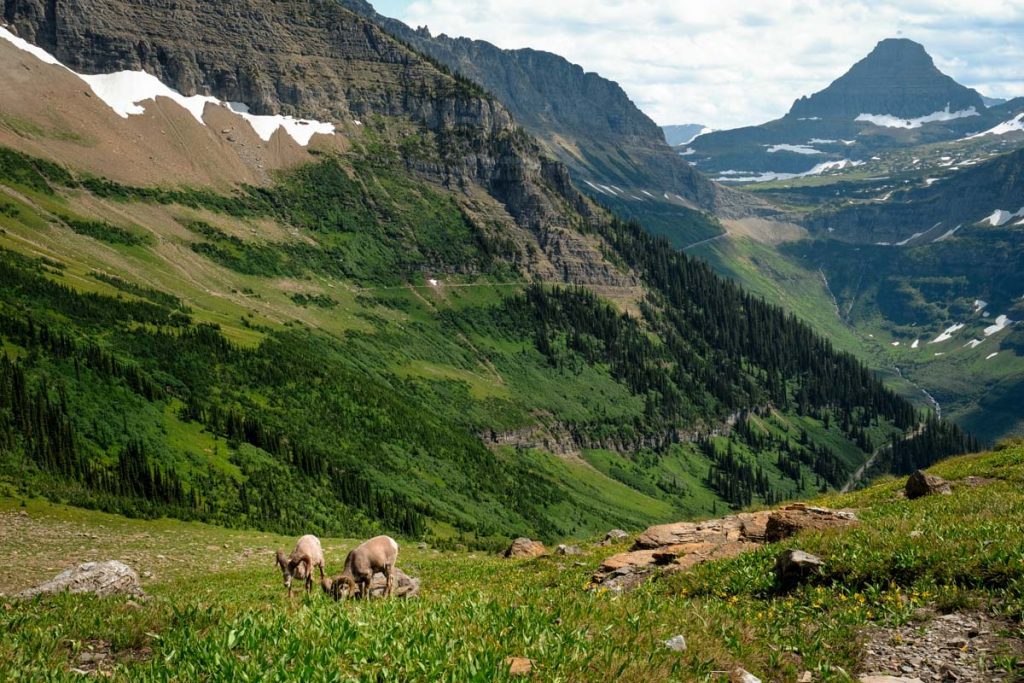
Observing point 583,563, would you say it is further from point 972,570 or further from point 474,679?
point 474,679

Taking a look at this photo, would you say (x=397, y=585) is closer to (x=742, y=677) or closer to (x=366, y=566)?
(x=366, y=566)

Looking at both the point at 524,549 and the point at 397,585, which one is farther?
the point at 524,549

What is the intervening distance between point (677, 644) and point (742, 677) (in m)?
1.06

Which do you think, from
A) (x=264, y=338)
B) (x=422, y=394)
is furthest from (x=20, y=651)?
(x=422, y=394)

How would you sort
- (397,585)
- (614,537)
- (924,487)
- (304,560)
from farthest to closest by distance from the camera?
(614,537) → (924,487) → (304,560) → (397,585)

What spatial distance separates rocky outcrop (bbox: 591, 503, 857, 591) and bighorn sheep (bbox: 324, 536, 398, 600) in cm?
674

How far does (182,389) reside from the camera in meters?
105

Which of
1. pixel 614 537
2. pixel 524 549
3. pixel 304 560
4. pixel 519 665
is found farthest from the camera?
pixel 524 549

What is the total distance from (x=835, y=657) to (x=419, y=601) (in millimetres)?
7820

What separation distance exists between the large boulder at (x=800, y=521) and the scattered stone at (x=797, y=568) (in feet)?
17.3

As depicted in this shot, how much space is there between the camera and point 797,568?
17.9m

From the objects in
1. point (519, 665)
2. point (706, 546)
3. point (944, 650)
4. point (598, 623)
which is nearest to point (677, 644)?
point (598, 623)

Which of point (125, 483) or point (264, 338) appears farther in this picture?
point (264, 338)

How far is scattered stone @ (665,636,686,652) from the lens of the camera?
11.5 metres
